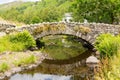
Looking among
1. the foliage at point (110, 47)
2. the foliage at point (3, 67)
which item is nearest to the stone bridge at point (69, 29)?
the foliage at point (110, 47)

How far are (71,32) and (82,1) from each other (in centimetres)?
1054

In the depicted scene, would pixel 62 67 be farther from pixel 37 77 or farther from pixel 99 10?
pixel 99 10

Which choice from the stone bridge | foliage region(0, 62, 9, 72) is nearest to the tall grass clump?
the stone bridge

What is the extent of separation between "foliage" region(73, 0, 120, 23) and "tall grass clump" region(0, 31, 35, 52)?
12.3 meters

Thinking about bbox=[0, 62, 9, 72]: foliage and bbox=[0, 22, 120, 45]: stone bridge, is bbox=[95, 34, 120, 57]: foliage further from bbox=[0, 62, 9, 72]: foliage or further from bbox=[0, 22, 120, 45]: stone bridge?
bbox=[0, 22, 120, 45]: stone bridge

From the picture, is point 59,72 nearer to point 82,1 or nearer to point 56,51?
point 56,51

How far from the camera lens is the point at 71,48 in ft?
137

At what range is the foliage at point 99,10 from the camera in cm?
4422

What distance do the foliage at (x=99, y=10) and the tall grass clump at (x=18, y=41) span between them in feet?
40.4

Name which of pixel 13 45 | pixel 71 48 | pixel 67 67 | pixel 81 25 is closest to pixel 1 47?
pixel 13 45

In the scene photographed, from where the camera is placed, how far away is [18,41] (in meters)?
35.1

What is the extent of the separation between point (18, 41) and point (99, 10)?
1396 cm

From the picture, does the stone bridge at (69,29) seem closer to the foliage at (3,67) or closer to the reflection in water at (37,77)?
the foliage at (3,67)

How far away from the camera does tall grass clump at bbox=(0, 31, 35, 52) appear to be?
111ft
